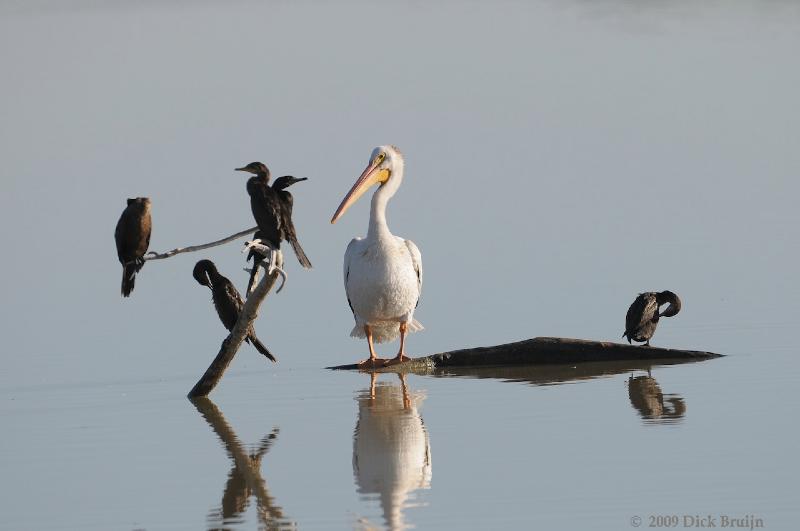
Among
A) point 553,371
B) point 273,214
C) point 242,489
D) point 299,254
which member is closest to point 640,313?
point 553,371

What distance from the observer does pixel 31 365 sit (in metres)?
13.5

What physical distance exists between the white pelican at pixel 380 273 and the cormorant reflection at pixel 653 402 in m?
1.93

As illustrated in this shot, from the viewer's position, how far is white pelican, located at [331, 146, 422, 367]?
1162 centimetres

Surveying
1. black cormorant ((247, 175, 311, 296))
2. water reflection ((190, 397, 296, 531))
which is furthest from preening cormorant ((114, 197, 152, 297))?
water reflection ((190, 397, 296, 531))

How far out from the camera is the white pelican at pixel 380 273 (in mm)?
11617

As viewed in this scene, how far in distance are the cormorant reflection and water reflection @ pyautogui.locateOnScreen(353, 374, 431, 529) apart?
1.32m

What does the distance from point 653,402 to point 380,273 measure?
2702mm

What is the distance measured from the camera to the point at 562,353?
36.9 feet

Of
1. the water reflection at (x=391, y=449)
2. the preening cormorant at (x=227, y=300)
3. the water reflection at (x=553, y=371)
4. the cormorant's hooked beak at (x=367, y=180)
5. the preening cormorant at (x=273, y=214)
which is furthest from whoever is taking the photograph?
the cormorant's hooked beak at (x=367, y=180)

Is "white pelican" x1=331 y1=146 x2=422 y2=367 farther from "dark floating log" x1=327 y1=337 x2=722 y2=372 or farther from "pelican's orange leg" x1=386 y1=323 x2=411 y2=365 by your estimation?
"dark floating log" x1=327 y1=337 x2=722 y2=372

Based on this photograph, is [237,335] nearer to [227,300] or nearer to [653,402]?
[227,300]
